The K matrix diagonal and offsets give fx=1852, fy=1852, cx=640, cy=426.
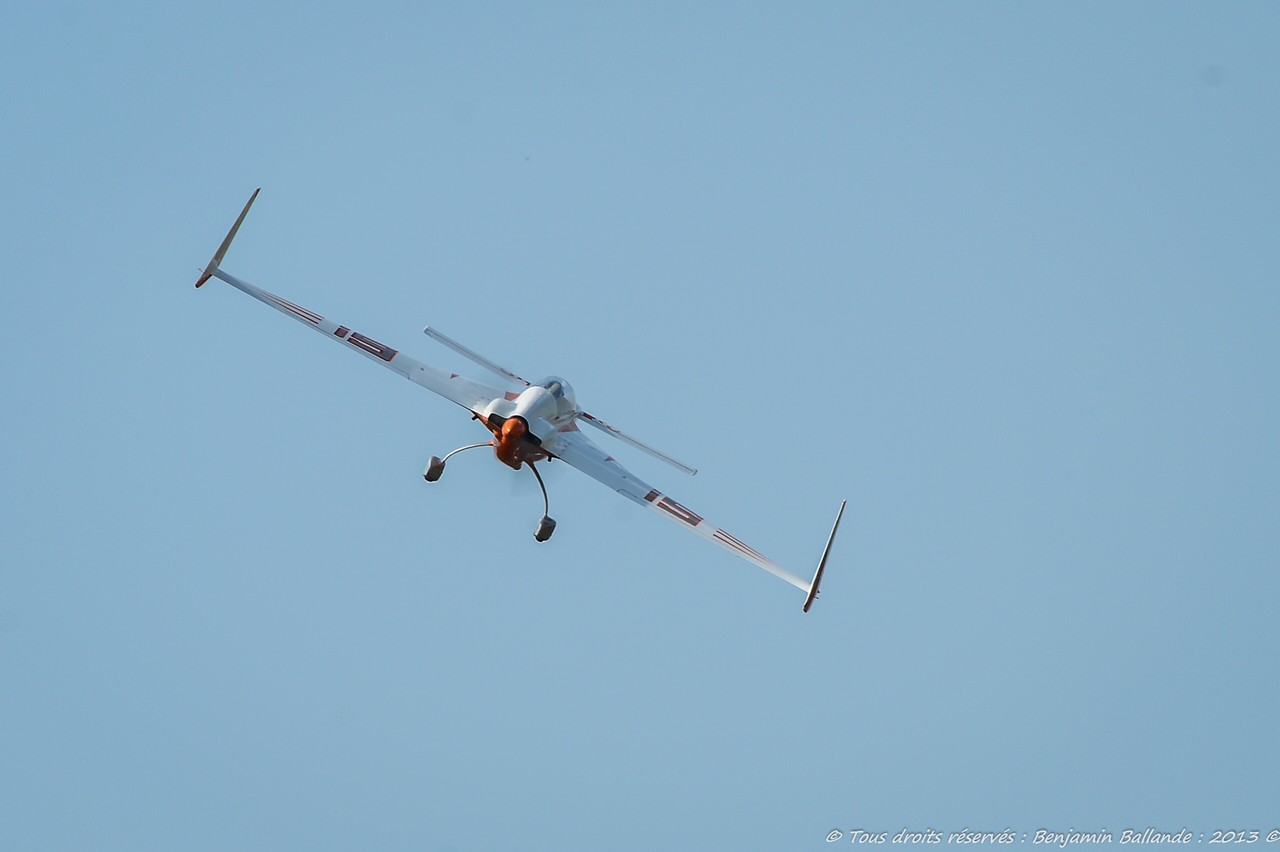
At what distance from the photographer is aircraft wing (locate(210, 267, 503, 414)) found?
53.6 metres

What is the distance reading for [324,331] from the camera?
56375mm

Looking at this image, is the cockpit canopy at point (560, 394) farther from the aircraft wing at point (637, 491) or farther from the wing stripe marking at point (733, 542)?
the wing stripe marking at point (733, 542)

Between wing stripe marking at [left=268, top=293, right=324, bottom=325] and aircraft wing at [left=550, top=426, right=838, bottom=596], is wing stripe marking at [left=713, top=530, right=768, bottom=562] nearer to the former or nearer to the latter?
aircraft wing at [left=550, top=426, right=838, bottom=596]

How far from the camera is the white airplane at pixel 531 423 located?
51969 millimetres

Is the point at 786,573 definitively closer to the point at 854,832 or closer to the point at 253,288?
the point at 854,832

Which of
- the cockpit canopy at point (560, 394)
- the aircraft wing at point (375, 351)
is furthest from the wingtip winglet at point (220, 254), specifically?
the cockpit canopy at point (560, 394)

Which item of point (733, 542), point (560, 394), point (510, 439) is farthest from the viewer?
point (560, 394)

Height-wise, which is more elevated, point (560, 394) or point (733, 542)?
point (560, 394)

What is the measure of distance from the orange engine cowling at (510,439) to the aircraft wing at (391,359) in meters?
1.17

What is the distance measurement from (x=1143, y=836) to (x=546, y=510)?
18681 mm

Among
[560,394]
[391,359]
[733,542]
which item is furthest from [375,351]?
[733,542]

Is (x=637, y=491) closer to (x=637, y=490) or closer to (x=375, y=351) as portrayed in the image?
(x=637, y=490)

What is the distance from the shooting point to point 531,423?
52125 mm

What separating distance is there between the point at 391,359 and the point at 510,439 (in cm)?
588
